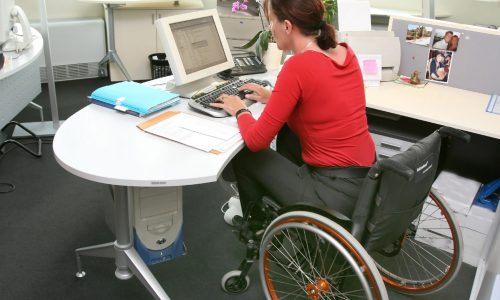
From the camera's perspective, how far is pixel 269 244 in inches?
62.2

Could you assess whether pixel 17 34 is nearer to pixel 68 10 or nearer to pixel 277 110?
pixel 68 10

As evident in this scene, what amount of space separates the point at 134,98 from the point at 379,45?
4.50ft

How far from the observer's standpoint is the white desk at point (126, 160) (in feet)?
4.52

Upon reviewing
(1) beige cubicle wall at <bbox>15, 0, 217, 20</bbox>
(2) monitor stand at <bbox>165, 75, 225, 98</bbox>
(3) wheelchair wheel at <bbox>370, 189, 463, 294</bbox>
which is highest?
(1) beige cubicle wall at <bbox>15, 0, 217, 20</bbox>

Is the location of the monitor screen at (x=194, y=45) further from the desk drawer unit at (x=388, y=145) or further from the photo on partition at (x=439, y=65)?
the photo on partition at (x=439, y=65)

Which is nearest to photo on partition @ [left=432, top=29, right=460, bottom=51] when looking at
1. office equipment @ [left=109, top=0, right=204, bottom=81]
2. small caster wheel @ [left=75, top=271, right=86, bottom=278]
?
small caster wheel @ [left=75, top=271, right=86, bottom=278]

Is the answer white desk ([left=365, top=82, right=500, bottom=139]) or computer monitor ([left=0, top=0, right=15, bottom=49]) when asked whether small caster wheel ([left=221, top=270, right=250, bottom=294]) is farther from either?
computer monitor ([left=0, top=0, right=15, bottom=49])

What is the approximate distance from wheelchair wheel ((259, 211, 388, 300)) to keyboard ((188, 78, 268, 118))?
0.52 metres

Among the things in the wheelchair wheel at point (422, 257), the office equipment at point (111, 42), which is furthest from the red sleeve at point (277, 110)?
the office equipment at point (111, 42)

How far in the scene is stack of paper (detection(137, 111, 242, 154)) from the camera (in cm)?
156

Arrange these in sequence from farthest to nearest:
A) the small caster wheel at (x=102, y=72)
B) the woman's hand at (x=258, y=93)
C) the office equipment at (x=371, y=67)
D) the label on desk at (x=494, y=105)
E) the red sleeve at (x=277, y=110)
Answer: the small caster wheel at (x=102, y=72)
the office equipment at (x=371, y=67)
the label on desk at (x=494, y=105)
the woman's hand at (x=258, y=93)
the red sleeve at (x=277, y=110)

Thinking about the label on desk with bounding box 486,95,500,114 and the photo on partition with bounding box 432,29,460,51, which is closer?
the label on desk with bounding box 486,95,500,114

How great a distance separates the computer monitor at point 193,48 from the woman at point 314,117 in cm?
35

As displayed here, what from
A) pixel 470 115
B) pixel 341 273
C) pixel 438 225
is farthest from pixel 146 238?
pixel 470 115
